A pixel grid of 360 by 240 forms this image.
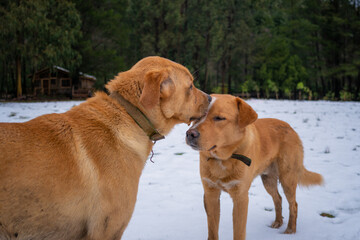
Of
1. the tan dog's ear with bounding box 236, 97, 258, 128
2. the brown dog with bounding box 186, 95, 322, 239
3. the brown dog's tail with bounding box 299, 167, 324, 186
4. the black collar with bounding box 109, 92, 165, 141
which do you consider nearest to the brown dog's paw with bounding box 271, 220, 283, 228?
the brown dog with bounding box 186, 95, 322, 239

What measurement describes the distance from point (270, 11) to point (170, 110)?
53.5m

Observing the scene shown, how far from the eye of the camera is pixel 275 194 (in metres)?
3.78

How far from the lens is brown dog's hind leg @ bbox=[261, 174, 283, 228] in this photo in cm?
365

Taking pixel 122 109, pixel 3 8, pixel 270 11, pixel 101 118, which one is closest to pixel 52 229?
pixel 101 118

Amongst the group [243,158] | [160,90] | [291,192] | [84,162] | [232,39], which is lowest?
[291,192]

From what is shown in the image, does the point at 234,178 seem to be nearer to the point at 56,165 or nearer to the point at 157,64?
the point at 157,64

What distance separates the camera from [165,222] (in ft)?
11.5

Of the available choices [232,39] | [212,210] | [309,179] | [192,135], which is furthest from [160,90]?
[232,39]

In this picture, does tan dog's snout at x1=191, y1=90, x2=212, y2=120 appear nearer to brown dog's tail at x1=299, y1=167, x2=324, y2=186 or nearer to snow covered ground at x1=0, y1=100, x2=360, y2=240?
snow covered ground at x1=0, y1=100, x2=360, y2=240

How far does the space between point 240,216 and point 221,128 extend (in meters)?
1.02

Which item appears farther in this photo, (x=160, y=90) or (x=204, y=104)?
(x=204, y=104)

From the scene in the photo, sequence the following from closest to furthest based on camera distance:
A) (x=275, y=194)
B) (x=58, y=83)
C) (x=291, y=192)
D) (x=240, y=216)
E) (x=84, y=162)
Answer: (x=84, y=162) → (x=240, y=216) → (x=291, y=192) → (x=275, y=194) → (x=58, y=83)

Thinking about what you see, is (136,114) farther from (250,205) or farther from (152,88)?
(250,205)

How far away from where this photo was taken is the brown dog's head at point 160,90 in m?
2.24
